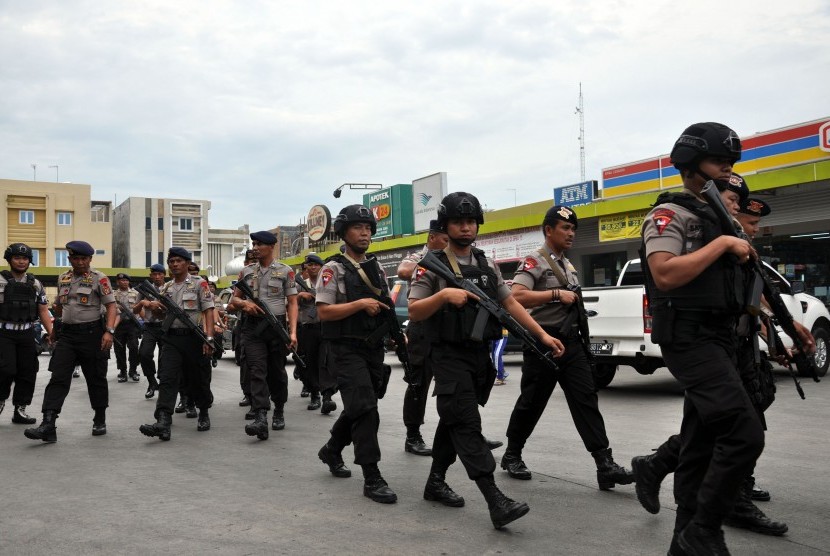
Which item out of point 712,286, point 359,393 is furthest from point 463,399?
point 712,286

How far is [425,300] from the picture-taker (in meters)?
4.49

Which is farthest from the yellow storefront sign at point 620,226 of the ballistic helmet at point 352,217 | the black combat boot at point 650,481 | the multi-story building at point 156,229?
the multi-story building at point 156,229

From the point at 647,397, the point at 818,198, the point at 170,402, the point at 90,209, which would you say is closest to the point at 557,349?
the point at 170,402

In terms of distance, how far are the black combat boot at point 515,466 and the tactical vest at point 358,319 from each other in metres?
1.22

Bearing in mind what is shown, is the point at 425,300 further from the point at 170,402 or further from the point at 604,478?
the point at 170,402

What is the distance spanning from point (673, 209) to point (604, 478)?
2.12 meters

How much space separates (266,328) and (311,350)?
2086 mm

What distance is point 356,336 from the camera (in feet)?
17.4

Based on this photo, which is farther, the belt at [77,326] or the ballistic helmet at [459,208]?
the belt at [77,326]

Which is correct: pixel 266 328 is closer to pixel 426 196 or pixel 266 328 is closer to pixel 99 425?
pixel 99 425

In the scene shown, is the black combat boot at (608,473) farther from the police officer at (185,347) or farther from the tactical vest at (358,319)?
the police officer at (185,347)

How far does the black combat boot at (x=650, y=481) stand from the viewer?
4324mm

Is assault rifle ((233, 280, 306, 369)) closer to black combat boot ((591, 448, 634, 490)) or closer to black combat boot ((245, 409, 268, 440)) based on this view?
black combat boot ((245, 409, 268, 440))

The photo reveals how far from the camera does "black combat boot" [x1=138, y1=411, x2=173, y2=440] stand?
23.6 feet
